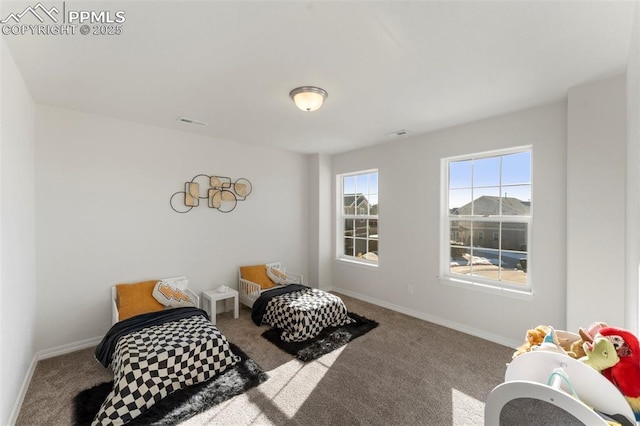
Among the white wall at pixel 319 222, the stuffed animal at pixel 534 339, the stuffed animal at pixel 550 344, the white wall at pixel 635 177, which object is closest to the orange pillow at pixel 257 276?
the white wall at pixel 319 222

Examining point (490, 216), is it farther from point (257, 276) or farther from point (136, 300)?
point (136, 300)

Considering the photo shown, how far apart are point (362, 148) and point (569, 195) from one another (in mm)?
2728

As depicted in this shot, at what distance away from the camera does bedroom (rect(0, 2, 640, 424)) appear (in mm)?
1877

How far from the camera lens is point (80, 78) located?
2.18m

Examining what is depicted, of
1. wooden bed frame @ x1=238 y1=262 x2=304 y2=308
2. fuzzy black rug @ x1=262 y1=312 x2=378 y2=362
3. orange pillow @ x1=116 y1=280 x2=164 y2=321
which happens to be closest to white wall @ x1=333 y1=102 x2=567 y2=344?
fuzzy black rug @ x1=262 y1=312 x2=378 y2=362

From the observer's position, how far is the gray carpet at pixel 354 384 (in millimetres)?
1930

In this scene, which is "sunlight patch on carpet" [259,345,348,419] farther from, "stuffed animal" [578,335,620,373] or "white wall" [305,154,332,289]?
"white wall" [305,154,332,289]

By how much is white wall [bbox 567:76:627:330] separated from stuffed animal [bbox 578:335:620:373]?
140 centimetres

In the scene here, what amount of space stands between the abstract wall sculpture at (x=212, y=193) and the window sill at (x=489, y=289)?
3084mm

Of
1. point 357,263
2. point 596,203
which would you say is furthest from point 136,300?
point 596,203

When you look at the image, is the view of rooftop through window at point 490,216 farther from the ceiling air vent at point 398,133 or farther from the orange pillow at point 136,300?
the orange pillow at point 136,300

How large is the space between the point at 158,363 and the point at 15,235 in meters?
1.38

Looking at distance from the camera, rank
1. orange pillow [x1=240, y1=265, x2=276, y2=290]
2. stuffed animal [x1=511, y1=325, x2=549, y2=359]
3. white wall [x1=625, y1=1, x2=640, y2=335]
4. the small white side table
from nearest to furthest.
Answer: white wall [x1=625, y1=1, x2=640, y2=335] < stuffed animal [x1=511, y1=325, x2=549, y2=359] < the small white side table < orange pillow [x1=240, y1=265, x2=276, y2=290]

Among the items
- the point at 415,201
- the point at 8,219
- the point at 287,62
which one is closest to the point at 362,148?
the point at 415,201
